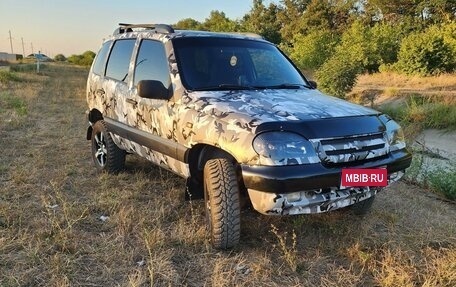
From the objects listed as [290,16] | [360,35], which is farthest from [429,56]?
[290,16]

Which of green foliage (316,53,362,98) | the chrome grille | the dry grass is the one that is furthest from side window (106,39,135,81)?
green foliage (316,53,362,98)

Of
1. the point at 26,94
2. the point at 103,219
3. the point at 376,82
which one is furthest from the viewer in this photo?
the point at 376,82

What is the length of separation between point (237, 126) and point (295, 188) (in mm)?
598

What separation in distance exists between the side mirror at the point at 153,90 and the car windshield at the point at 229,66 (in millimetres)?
194

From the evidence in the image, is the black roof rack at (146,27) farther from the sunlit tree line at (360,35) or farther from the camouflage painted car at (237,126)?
the sunlit tree line at (360,35)

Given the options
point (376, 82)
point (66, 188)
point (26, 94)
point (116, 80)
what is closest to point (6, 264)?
point (66, 188)

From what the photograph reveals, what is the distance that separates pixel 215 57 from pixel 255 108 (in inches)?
43.0

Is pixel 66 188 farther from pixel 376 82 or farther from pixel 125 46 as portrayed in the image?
pixel 376 82

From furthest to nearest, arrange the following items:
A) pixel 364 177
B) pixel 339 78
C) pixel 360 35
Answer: pixel 360 35 → pixel 339 78 → pixel 364 177

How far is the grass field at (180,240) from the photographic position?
2932 mm

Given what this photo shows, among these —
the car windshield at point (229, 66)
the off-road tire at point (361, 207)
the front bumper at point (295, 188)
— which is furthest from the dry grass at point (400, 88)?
the front bumper at point (295, 188)

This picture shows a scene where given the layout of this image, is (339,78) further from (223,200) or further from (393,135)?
(223,200)

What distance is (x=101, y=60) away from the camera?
17.7 feet

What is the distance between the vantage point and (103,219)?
389cm
